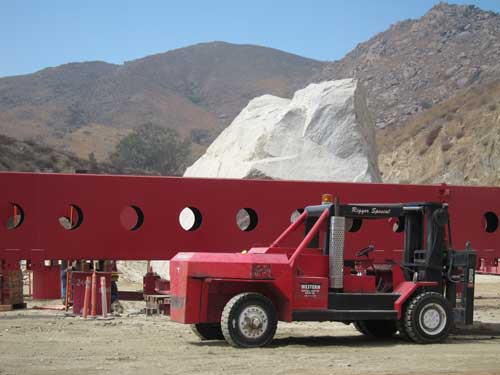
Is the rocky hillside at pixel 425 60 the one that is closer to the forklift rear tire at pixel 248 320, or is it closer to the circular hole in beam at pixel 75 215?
the circular hole in beam at pixel 75 215

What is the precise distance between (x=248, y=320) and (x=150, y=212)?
21.7ft

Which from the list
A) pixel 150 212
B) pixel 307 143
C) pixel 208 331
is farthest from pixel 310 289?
pixel 307 143

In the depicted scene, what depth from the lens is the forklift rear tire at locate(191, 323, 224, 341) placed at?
13.1 m

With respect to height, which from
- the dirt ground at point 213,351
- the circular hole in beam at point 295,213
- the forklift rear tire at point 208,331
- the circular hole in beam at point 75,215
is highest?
the circular hole in beam at point 295,213

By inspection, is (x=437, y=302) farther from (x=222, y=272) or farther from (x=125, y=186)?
(x=125, y=186)

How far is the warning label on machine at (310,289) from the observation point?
12.4 metres

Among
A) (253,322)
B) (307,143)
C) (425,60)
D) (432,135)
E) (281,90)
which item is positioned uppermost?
(281,90)

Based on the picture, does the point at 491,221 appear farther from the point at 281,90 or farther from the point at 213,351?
the point at 281,90

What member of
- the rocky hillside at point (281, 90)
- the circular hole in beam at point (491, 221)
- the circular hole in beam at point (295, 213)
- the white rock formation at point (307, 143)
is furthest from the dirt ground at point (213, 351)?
the rocky hillside at point (281, 90)

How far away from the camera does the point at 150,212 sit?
18172mm

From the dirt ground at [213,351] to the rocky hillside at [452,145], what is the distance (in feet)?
102

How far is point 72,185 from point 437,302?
812 cm

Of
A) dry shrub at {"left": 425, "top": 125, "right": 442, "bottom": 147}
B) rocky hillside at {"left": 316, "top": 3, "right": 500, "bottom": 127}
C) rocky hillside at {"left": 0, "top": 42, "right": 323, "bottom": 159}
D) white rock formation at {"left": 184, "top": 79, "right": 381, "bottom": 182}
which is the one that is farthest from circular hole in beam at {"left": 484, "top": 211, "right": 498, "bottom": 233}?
rocky hillside at {"left": 0, "top": 42, "right": 323, "bottom": 159}

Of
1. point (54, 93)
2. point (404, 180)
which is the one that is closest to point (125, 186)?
point (404, 180)
